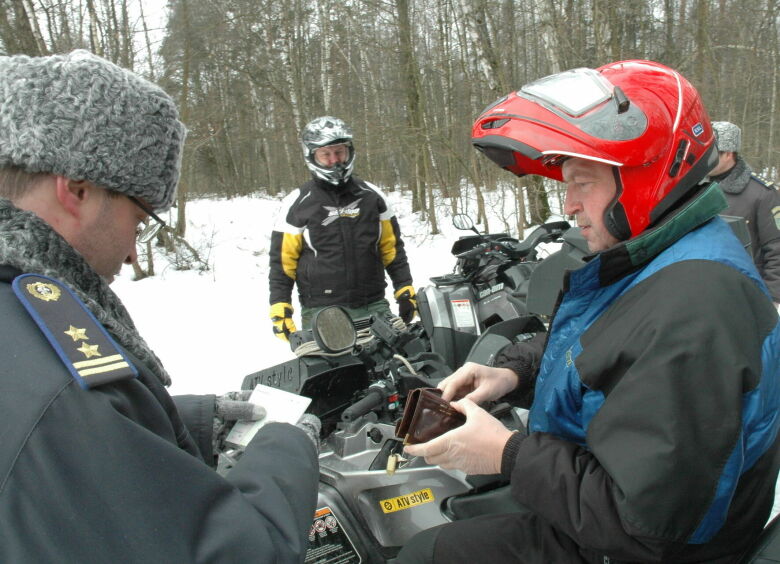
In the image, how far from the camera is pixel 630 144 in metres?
1.31

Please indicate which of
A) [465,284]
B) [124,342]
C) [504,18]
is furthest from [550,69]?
[124,342]

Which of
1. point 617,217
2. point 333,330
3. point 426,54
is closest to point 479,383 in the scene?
point 333,330

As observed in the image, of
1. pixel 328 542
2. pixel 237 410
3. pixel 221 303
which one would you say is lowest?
pixel 221 303

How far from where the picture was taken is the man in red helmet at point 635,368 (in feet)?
3.59

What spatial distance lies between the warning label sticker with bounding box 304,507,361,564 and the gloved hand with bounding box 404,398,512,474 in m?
0.62

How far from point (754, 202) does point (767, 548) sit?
3963 millimetres

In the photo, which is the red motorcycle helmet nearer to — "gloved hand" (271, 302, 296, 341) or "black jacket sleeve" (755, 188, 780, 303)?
"gloved hand" (271, 302, 296, 341)

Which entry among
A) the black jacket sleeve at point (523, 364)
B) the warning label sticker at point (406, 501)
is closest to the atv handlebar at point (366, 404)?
the warning label sticker at point (406, 501)

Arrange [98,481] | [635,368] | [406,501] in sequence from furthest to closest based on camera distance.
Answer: [406,501] < [635,368] < [98,481]

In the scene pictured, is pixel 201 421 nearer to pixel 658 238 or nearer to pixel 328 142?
pixel 658 238

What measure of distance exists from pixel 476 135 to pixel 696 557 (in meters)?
1.17

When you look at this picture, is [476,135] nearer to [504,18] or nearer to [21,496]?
[21,496]

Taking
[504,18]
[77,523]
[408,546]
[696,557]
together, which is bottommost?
[408,546]

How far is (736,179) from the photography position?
14.4 ft
